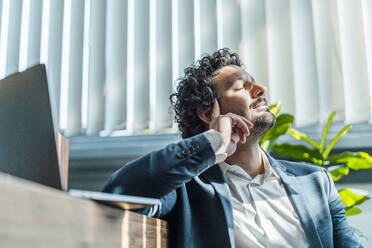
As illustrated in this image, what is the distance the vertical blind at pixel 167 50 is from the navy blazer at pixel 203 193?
2.47 ft

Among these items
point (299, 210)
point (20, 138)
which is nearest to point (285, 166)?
point (299, 210)

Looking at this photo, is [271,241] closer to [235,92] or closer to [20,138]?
[235,92]

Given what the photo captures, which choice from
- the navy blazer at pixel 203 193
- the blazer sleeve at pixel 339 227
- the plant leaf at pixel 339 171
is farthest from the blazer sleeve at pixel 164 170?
the plant leaf at pixel 339 171

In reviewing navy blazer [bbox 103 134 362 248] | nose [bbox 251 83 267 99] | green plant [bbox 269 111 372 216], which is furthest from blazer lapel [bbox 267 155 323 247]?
green plant [bbox 269 111 372 216]

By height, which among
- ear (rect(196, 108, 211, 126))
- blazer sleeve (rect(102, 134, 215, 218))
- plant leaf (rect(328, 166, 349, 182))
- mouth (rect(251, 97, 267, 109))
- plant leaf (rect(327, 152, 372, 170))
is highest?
mouth (rect(251, 97, 267, 109))

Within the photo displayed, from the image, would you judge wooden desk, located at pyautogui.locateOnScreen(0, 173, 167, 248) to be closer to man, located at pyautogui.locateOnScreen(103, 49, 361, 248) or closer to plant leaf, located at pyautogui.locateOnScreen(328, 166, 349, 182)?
man, located at pyautogui.locateOnScreen(103, 49, 361, 248)

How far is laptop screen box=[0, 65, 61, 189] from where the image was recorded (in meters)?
0.72

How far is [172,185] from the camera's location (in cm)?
94

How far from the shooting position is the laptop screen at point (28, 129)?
28.2 inches

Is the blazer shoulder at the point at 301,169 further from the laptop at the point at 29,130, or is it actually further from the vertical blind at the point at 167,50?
the laptop at the point at 29,130

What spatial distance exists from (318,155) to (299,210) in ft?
1.84

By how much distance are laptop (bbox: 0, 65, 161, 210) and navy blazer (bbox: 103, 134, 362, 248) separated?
24 centimetres

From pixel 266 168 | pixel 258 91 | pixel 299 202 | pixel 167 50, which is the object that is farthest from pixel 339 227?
pixel 167 50

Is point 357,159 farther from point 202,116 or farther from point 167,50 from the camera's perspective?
point 167,50
